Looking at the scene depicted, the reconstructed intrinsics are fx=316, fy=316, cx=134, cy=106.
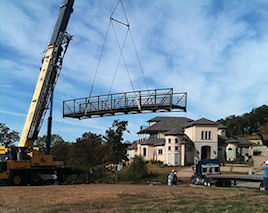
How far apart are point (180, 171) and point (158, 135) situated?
17396 mm

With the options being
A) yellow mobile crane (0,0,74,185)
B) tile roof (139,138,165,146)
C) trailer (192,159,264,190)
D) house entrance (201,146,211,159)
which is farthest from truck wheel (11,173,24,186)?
house entrance (201,146,211,159)

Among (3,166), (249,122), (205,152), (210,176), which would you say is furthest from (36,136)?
(249,122)

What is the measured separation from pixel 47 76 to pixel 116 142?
30.8 meters

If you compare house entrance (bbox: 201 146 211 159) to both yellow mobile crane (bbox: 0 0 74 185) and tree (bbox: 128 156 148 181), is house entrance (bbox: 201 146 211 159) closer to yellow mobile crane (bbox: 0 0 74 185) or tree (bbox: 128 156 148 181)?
tree (bbox: 128 156 148 181)

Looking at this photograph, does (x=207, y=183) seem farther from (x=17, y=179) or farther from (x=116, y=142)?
(x=116, y=142)

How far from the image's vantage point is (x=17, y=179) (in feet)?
77.7

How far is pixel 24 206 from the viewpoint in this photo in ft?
42.2

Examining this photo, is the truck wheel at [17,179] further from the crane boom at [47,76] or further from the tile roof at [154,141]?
the tile roof at [154,141]

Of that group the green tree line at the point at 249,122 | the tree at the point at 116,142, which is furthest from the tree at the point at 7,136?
the green tree line at the point at 249,122

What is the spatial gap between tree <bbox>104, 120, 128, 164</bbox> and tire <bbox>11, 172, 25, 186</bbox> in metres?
30.7

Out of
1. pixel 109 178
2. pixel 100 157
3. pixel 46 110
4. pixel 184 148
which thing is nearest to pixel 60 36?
pixel 46 110

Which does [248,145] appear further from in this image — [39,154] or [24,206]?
[24,206]

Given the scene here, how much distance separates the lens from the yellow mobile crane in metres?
23.7

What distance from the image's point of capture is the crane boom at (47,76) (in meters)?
24.9
